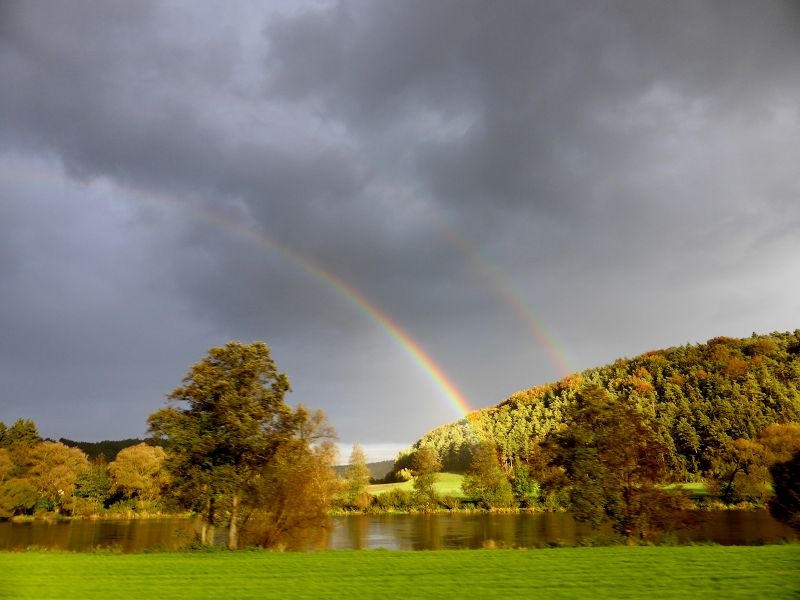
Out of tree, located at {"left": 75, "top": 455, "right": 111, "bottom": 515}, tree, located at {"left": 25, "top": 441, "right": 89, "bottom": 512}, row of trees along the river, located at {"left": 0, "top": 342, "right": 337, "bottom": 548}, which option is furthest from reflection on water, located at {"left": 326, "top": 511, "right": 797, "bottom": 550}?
tree, located at {"left": 25, "top": 441, "right": 89, "bottom": 512}

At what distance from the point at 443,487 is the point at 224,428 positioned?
376 feet

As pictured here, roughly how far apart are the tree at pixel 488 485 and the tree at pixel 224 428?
85737mm

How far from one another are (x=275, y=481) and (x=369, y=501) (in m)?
91.2

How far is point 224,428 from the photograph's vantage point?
3738 cm

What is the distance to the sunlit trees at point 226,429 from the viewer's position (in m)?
36.2

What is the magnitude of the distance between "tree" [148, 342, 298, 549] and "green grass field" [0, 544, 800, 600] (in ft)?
28.4

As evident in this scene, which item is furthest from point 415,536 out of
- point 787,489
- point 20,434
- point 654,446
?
point 20,434

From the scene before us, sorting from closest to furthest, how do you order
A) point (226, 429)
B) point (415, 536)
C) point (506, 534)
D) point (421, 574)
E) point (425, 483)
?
point (421, 574)
point (226, 429)
point (506, 534)
point (415, 536)
point (425, 483)

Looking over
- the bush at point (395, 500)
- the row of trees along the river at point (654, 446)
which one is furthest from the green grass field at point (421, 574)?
the bush at point (395, 500)

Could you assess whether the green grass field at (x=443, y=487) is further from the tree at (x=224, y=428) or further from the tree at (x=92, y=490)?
the tree at (x=224, y=428)

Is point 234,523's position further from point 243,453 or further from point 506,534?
point 506,534

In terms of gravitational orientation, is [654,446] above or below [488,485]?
above

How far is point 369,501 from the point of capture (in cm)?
12275

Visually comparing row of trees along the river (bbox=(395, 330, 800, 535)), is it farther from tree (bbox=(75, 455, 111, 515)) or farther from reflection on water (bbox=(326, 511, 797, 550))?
tree (bbox=(75, 455, 111, 515))
